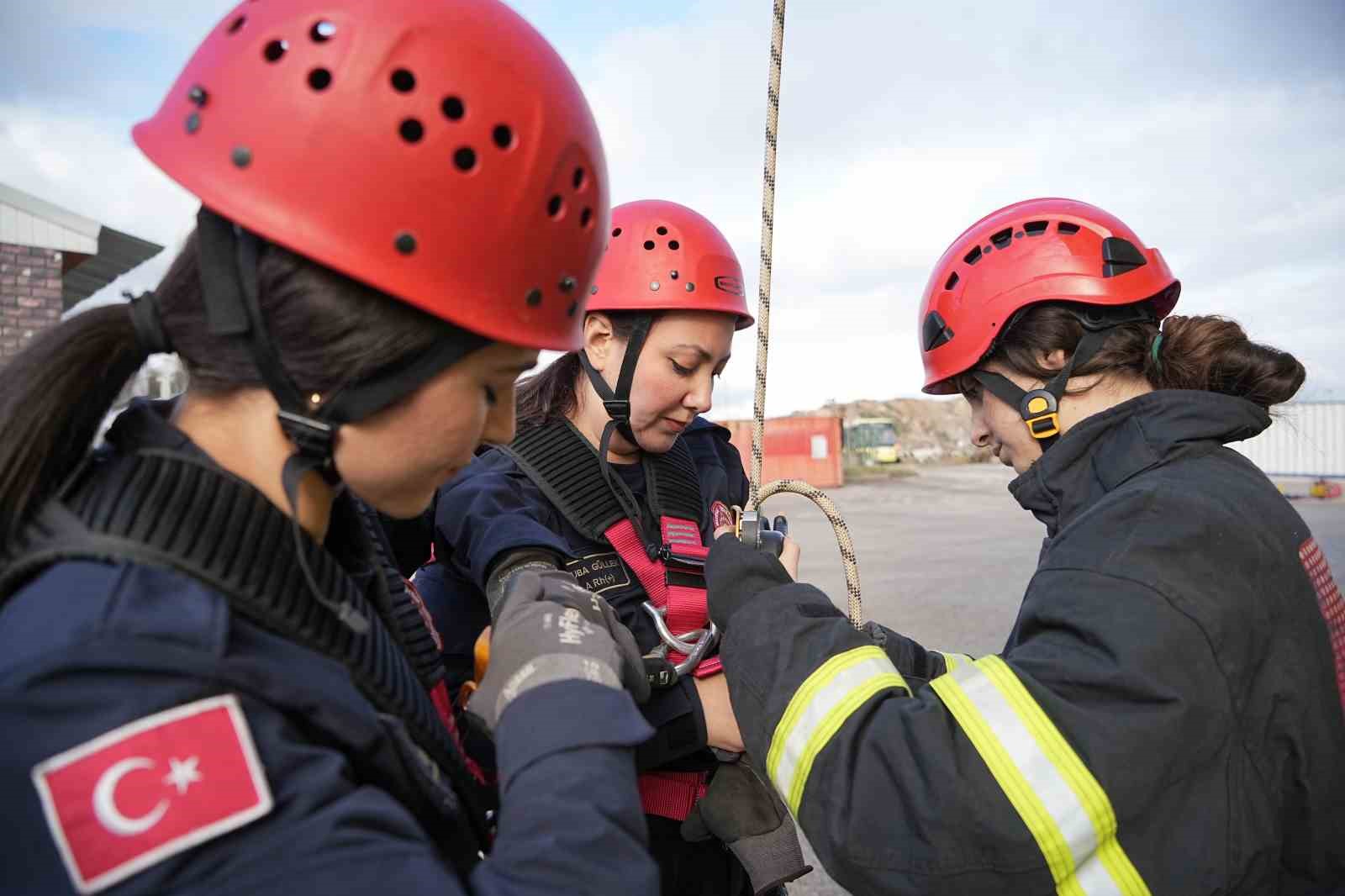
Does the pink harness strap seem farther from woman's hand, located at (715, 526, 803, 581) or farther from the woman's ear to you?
the woman's ear

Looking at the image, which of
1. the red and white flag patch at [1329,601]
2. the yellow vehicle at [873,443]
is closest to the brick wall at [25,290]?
the red and white flag patch at [1329,601]

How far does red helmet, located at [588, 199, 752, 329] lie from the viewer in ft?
8.02

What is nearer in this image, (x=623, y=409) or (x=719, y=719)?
(x=719, y=719)

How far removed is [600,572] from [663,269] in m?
0.90

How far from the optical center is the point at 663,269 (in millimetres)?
2455

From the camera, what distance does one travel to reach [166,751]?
2.88 feet

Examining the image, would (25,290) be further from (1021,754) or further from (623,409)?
(1021,754)

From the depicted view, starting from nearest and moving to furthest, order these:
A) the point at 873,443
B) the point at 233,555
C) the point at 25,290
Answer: the point at 233,555 < the point at 25,290 < the point at 873,443

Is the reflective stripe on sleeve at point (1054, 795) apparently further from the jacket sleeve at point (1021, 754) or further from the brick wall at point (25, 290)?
the brick wall at point (25, 290)

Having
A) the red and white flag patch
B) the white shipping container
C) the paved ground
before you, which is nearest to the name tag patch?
the red and white flag patch

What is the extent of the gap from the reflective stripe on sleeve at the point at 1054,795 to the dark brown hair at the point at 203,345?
1214mm

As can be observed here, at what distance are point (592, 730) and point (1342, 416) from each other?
37.7 meters

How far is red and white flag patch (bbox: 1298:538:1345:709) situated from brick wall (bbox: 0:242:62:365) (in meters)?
12.2

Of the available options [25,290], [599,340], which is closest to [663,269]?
[599,340]
